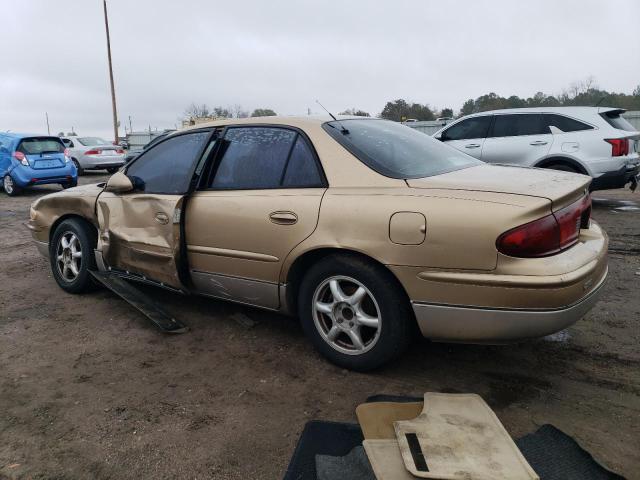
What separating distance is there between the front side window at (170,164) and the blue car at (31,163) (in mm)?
9721

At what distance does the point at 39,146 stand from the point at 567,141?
1199 cm

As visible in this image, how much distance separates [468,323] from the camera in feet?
8.05

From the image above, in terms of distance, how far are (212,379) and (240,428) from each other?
0.55 metres

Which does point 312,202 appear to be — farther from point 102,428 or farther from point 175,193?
point 102,428

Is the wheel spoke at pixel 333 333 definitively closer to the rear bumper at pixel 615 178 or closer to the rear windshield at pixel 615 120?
the rear bumper at pixel 615 178

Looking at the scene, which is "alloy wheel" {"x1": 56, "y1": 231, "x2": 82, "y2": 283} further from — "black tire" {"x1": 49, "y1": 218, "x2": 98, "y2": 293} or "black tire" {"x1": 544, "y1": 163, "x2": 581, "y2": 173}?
"black tire" {"x1": 544, "y1": 163, "x2": 581, "y2": 173}

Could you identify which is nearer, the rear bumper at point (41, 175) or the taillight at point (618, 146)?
the taillight at point (618, 146)

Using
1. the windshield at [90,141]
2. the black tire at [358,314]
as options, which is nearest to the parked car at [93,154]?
the windshield at [90,141]

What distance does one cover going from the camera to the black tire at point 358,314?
263cm

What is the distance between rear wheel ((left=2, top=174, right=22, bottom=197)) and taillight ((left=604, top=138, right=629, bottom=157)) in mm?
12953

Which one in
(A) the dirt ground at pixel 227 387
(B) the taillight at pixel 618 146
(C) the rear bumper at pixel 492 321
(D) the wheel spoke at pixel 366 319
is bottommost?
(A) the dirt ground at pixel 227 387

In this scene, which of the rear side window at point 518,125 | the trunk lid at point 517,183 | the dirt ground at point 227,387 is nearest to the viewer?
the dirt ground at point 227,387

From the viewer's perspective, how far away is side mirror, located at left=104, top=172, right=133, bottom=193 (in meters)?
3.84

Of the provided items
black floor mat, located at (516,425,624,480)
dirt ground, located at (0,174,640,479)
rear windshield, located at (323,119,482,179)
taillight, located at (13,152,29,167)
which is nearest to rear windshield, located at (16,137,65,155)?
taillight, located at (13,152,29,167)
